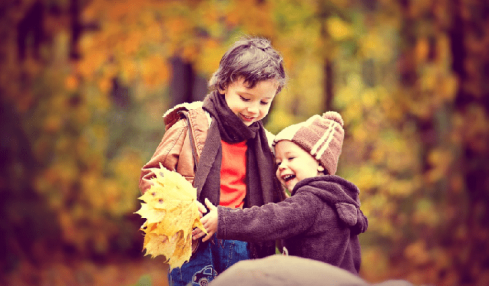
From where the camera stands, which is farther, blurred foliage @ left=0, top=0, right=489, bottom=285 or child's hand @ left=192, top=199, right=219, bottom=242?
blurred foliage @ left=0, top=0, right=489, bottom=285

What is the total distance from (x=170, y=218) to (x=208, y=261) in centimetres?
43

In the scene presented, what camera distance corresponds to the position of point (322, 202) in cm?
248

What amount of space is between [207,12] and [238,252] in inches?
154

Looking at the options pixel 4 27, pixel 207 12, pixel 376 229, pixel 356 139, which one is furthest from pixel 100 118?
pixel 376 229

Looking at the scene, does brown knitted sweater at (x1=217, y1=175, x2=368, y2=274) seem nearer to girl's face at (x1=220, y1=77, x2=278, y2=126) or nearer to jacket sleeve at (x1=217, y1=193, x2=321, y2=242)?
jacket sleeve at (x1=217, y1=193, x2=321, y2=242)

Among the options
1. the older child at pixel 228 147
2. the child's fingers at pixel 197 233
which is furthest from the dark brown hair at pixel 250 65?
the child's fingers at pixel 197 233

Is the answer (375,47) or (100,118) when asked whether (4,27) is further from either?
(375,47)

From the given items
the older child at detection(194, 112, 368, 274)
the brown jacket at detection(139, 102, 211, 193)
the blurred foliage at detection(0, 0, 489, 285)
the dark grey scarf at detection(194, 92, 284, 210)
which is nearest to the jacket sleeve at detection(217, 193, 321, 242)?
the older child at detection(194, 112, 368, 274)

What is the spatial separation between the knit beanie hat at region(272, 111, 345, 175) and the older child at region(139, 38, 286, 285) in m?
0.18

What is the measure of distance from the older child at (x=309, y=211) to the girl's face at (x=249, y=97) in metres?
0.20

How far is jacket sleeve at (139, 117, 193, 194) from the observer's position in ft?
8.28

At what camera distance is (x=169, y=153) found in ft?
8.32

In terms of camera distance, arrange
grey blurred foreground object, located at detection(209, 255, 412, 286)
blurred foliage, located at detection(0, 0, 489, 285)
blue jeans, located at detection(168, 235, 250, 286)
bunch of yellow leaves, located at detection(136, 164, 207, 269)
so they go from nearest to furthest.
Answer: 1. grey blurred foreground object, located at detection(209, 255, 412, 286)
2. bunch of yellow leaves, located at detection(136, 164, 207, 269)
3. blue jeans, located at detection(168, 235, 250, 286)
4. blurred foliage, located at detection(0, 0, 489, 285)

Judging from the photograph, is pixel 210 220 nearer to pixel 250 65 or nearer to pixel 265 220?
pixel 265 220
